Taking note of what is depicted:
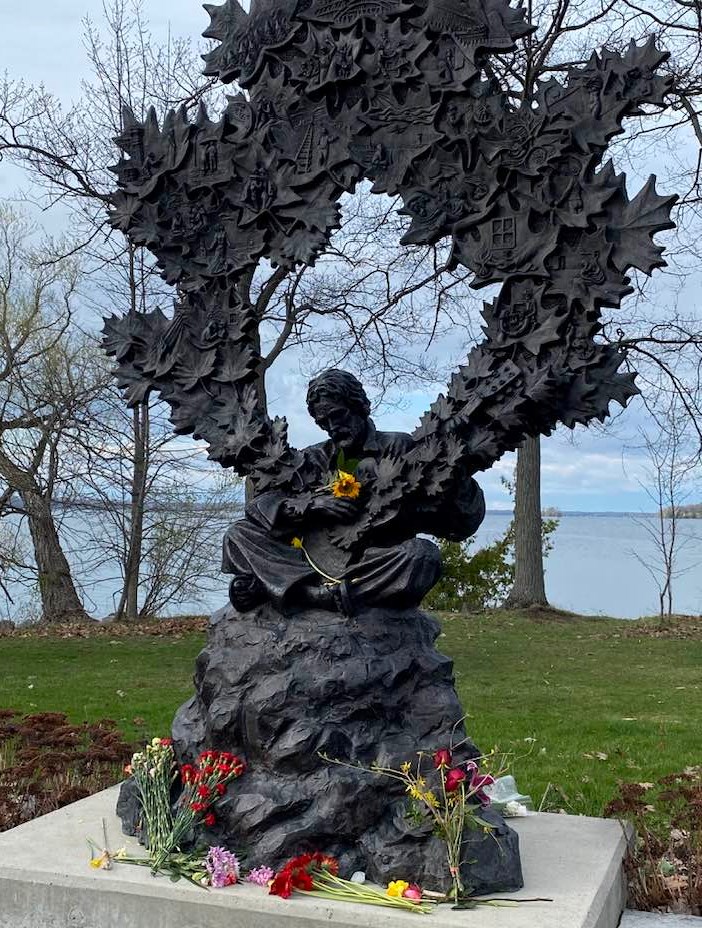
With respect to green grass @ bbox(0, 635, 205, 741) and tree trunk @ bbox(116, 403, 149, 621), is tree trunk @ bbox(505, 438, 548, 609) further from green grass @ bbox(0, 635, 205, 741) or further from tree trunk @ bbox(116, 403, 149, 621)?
tree trunk @ bbox(116, 403, 149, 621)

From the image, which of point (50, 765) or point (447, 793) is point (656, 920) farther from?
point (50, 765)

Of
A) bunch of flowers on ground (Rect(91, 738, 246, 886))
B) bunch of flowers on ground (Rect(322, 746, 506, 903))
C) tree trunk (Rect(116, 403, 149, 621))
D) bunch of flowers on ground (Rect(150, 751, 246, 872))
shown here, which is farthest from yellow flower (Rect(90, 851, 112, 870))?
tree trunk (Rect(116, 403, 149, 621))

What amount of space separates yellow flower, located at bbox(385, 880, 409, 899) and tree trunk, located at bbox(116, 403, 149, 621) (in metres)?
12.3

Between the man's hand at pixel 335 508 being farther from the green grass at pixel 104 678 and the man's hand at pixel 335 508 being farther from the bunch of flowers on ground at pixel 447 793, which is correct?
the green grass at pixel 104 678

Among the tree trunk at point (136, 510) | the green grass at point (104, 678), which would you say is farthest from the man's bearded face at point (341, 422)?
the tree trunk at point (136, 510)

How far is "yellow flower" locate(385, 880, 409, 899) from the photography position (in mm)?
4379

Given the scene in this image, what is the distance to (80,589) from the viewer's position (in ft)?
60.4

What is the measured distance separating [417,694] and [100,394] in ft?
38.5

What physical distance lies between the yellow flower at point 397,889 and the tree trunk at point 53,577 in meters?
13.4

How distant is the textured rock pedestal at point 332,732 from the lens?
4617mm

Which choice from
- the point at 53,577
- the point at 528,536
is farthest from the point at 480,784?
the point at 53,577

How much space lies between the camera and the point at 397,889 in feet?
14.4

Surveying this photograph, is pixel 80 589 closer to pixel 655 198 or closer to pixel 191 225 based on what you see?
pixel 191 225

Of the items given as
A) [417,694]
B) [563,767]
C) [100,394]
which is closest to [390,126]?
[417,694]
